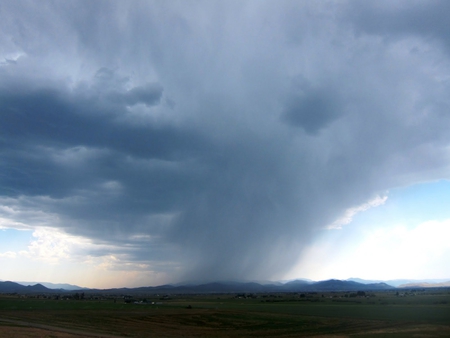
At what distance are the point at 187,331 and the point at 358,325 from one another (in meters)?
26.5

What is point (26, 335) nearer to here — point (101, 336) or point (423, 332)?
point (101, 336)

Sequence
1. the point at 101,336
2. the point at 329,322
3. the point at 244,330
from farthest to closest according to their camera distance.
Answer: the point at 329,322
the point at 244,330
the point at 101,336

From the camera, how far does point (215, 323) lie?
6681 centimetres

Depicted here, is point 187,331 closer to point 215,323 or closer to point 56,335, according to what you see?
point 215,323

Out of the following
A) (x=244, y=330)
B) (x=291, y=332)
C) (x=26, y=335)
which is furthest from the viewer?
(x=244, y=330)

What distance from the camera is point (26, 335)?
41.7 meters

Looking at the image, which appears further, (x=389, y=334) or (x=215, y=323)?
(x=215, y=323)

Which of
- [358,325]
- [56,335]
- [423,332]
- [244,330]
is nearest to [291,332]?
[244,330]

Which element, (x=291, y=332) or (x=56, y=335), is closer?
(x=56, y=335)

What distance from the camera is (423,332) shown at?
47438mm

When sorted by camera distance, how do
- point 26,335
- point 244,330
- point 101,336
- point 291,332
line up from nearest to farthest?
point 26,335 → point 101,336 → point 291,332 → point 244,330

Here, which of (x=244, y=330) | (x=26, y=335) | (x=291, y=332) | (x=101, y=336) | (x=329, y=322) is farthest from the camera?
(x=329, y=322)

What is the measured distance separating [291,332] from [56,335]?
31.0m

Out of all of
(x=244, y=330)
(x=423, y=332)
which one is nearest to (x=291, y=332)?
(x=244, y=330)
